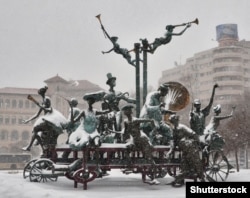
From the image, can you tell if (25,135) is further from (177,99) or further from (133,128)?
(133,128)

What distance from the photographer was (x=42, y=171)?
1373cm

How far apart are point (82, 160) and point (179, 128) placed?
295 cm

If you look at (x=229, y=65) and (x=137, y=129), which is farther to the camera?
(x=229, y=65)

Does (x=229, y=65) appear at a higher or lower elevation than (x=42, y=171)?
higher

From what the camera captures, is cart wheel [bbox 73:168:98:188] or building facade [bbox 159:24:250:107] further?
building facade [bbox 159:24:250:107]

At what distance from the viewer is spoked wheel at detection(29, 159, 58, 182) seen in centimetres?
1363

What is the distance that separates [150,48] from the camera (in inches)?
671

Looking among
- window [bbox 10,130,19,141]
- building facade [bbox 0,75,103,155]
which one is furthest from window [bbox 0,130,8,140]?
window [bbox 10,130,19,141]

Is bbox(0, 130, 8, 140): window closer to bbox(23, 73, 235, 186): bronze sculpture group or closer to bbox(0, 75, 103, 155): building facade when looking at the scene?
bbox(0, 75, 103, 155): building facade

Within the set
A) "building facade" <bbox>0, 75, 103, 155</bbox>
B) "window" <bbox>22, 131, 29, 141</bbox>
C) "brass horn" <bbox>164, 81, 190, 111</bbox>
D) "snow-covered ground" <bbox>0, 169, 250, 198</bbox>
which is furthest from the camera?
"window" <bbox>22, 131, 29, 141</bbox>

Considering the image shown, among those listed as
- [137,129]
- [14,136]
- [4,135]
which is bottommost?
[137,129]

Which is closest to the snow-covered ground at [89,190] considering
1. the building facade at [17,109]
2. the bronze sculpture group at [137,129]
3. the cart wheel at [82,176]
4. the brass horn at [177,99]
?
the cart wheel at [82,176]

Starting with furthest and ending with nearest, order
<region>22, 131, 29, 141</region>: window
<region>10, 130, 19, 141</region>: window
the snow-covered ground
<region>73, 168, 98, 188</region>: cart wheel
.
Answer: <region>22, 131, 29, 141</region>: window < <region>10, 130, 19, 141</region>: window < <region>73, 168, 98, 188</region>: cart wheel < the snow-covered ground

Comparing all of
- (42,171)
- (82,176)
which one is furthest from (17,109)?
(82,176)
